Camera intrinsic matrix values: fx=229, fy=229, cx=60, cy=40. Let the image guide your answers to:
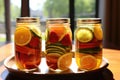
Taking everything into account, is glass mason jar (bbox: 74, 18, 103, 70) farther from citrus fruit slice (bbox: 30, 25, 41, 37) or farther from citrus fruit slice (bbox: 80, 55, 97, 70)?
citrus fruit slice (bbox: 30, 25, 41, 37)

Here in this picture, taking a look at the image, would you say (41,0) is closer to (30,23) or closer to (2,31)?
(2,31)

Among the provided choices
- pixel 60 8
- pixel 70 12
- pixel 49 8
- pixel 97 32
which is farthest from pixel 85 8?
pixel 97 32

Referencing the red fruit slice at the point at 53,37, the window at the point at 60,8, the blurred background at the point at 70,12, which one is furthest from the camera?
the window at the point at 60,8

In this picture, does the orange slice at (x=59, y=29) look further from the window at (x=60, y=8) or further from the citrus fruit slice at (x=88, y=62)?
the window at (x=60, y=8)

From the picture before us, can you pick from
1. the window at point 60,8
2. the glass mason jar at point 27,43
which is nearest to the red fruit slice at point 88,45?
the glass mason jar at point 27,43

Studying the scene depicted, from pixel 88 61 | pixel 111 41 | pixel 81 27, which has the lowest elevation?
pixel 111 41

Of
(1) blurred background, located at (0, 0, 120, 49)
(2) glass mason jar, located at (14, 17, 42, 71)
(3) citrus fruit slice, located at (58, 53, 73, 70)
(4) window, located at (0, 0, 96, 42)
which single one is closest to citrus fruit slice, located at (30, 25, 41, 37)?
(2) glass mason jar, located at (14, 17, 42, 71)

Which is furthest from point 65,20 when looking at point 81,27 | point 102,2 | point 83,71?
point 102,2
